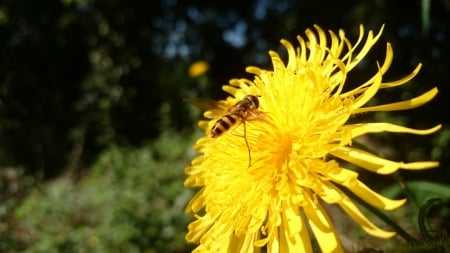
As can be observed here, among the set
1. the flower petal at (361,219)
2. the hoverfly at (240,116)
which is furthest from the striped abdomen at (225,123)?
the flower petal at (361,219)

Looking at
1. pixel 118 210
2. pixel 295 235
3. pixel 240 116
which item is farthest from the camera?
pixel 118 210

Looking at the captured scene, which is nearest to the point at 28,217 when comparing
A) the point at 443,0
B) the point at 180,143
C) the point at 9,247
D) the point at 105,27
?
the point at 9,247

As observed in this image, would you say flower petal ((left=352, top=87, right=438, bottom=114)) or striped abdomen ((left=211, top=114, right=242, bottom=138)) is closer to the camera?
flower petal ((left=352, top=87, right=438, bottom=114))

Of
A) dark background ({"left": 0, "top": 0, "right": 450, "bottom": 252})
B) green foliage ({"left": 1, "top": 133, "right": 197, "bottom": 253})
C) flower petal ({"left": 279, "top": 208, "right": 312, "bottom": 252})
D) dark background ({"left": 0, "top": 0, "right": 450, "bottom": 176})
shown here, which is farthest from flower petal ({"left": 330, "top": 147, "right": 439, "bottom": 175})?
dark background ({"left": 0, "top": 0, "right": 450, "bottom": 176})

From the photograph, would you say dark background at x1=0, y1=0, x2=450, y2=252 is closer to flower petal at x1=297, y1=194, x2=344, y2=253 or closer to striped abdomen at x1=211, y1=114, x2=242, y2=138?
striped abdomen at x1=211, y1=114, x2=242, y2=138

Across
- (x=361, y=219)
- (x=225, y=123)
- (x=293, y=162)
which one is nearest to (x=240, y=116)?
(x=225, y=123)

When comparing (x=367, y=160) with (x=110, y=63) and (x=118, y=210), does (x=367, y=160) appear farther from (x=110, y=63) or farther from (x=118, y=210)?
(x=110, y=63)
